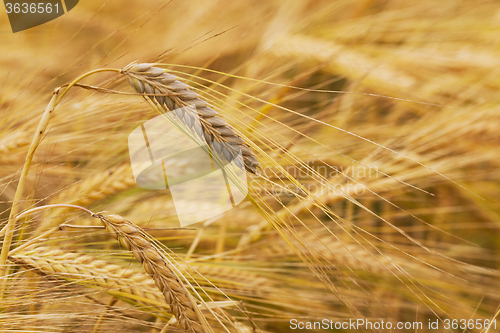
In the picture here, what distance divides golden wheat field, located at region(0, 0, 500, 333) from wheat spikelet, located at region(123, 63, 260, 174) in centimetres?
2

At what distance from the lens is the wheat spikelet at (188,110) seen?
0.49 meters

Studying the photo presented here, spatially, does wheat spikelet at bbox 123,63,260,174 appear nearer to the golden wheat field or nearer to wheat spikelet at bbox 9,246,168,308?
the golden wheat field

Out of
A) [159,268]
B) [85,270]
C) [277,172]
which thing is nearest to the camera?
[159,268]

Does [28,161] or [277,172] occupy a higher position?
[28,161]

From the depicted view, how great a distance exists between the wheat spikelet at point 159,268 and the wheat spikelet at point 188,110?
0.70 ft

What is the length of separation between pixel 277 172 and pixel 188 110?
0.35 meters

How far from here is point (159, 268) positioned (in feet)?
1.60

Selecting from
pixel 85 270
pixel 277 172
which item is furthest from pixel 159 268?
pixel 277 172

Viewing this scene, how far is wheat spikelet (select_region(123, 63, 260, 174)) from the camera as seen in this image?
1.61 ft

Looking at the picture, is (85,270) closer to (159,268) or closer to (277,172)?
(159,268)

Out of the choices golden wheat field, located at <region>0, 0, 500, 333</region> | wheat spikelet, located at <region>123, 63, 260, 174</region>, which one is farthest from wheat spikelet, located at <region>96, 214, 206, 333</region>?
wheat spikelet, located at <region>123, 63, 260, 174</region>

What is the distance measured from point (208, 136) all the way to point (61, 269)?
0.45m

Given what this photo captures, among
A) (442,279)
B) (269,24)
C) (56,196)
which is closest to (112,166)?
(56,196)

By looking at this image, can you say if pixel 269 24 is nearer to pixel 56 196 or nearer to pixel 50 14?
pixel 50 14
